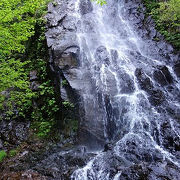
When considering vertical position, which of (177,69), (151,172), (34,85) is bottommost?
(151,172)

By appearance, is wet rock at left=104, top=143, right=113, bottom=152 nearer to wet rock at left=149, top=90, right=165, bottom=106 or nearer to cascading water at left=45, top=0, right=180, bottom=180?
cascading water at left=45, top=0, right=180, bottom=180

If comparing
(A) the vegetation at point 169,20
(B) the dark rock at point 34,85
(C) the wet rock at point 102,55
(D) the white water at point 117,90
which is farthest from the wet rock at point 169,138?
(B) the dark rock at point 34,85

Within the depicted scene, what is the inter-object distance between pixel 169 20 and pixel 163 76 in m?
4.98

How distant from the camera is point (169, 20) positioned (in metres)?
12.3

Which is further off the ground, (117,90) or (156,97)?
(117,90)

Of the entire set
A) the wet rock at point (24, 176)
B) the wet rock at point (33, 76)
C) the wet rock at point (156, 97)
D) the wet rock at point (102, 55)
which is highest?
the wet rock at point (102, 55)

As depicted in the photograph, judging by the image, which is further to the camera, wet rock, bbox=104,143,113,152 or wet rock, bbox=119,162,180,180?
wet rock, bbox=104,143,113,152

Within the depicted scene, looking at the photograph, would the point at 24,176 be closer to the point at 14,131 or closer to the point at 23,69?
the point at 14,131

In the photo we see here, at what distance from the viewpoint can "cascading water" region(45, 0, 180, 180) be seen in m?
6.42

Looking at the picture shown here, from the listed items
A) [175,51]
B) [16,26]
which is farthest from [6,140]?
[175,51]

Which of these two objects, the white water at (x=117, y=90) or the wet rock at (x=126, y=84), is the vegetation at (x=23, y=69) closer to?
the white water at (x=117, y=90)

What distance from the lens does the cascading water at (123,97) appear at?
6422 mm

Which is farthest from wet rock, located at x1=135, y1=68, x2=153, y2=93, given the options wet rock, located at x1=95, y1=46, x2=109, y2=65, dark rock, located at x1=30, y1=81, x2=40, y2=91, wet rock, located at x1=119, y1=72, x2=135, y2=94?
dark rock, located at x1=30, y1=81, x2=40, y2=91

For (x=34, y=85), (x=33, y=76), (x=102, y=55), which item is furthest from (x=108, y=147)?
(x=33, y=76)
